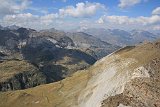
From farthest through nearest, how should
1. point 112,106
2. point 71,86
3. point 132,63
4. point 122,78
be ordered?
point 71,86 < point 132,63 < point 122,78 < point 112,106

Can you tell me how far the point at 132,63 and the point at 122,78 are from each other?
11.6 m

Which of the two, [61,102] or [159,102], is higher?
[159,102]

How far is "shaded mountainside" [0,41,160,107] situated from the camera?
96375 millimetres

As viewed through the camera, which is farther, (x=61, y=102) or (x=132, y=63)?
(x=61, y=102)

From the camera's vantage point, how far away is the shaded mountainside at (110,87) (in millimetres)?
96375

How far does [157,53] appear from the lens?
12294 centimetres

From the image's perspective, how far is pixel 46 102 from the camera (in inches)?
6102

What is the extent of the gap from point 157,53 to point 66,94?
55034mm

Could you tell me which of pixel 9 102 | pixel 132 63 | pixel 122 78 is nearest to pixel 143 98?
pixel 122 78

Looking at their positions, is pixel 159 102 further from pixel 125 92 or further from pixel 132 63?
pixel 132 63

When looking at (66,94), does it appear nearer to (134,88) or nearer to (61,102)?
(61,102)

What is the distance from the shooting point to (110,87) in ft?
400

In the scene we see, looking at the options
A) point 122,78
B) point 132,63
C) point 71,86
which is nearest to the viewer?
point 122,78

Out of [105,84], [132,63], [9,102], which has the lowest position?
[9,102]
